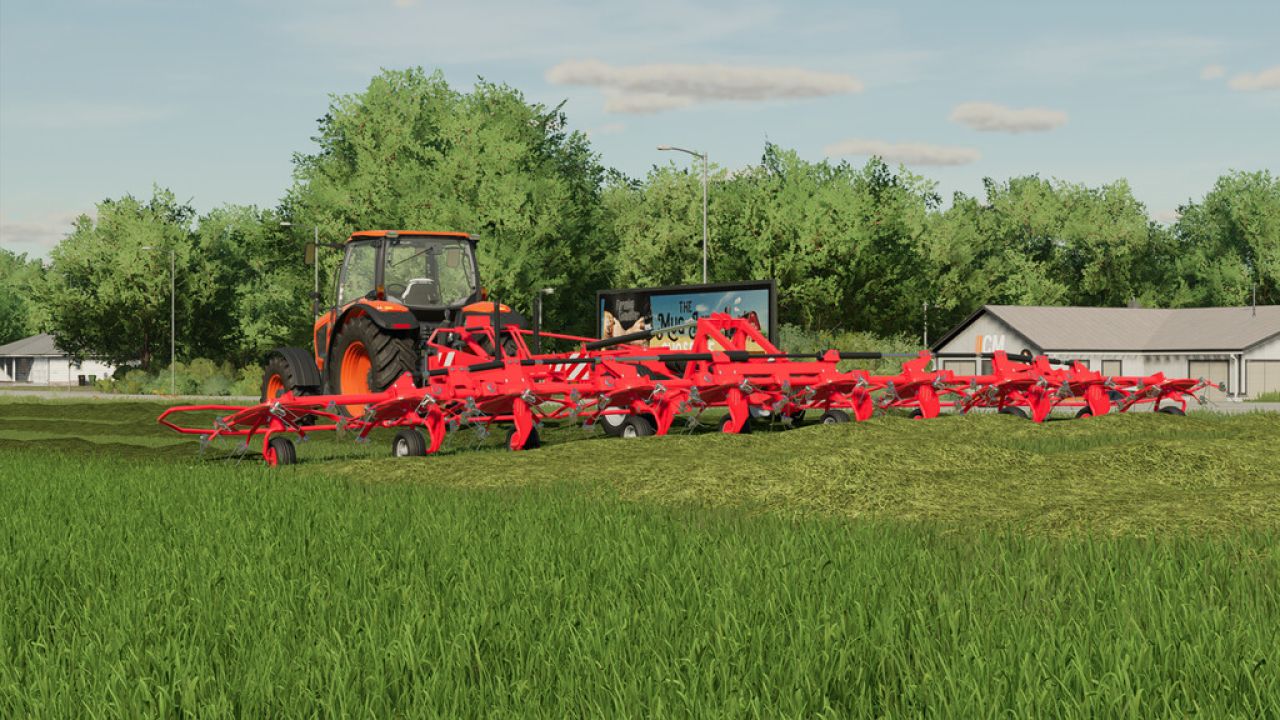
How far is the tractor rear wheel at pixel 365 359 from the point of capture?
55.5 feet

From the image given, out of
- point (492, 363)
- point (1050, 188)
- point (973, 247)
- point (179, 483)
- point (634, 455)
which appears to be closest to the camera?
point (179, 483)

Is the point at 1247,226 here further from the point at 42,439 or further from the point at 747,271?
the point at 42,439

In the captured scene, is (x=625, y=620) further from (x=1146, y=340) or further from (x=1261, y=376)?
(x=1146, y=340)

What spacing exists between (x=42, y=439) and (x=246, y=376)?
41894 millimetres

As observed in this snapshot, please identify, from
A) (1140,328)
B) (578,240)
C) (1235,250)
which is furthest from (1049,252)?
(578,240)

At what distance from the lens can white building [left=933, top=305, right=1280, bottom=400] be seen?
53594 millimetres

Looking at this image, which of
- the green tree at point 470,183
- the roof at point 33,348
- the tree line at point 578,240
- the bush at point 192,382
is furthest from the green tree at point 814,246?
the roof at point 33,348

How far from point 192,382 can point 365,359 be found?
157 feet

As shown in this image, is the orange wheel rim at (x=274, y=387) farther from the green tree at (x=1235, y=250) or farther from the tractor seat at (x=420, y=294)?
the green tree at (x=1235, y=250)

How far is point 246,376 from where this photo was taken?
2397 inches

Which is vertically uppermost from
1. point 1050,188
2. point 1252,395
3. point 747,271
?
point 1050,188

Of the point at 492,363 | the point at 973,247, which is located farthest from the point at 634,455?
the point at 973,247

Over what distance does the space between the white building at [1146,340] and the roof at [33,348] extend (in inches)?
3246

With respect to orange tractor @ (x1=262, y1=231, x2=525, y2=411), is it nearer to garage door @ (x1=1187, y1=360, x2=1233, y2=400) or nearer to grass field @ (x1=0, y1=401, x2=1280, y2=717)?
grass field @ (x1=0, y1=401, x2=1280, y2=717)
